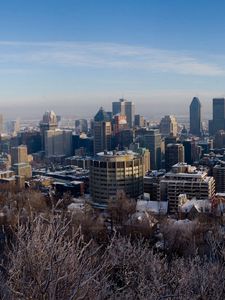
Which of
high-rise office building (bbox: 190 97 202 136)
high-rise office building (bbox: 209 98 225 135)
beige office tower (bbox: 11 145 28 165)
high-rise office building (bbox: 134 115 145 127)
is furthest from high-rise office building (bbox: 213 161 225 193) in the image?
high-rise office building (bbox: 190 97 202 136)

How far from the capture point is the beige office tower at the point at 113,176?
13.0 m

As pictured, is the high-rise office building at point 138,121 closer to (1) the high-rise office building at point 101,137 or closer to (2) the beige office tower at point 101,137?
(1) the high-rise office building at point 101,137

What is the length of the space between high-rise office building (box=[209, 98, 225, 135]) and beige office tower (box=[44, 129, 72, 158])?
13677 millimetres

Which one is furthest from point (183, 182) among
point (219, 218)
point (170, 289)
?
point (170, 289)

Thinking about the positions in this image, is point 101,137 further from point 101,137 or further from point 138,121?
point 138,121

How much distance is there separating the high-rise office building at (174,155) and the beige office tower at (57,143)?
31.4 feet

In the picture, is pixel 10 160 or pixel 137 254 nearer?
pixel 137 254

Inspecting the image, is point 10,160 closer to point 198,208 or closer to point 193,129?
point 198,208

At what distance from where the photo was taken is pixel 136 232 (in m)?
8.25

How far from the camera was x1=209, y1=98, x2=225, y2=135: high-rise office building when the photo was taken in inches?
1469

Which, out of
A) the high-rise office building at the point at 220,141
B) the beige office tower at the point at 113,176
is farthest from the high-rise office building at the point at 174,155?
the high-rise office building at the point at 220,141

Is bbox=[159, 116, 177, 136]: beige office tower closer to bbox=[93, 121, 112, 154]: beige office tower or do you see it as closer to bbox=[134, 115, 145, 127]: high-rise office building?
bbox=[134, 115, 145, 127]: high-rise office building

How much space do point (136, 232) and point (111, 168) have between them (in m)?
4.84

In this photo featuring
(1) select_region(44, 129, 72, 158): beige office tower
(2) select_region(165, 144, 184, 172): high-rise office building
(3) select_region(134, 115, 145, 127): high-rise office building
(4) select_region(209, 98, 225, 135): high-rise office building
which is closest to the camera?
(2) select_region(165, 144, 184, 172): high-rise office building
